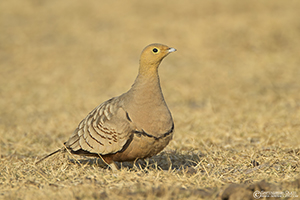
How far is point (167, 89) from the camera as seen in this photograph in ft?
32.5

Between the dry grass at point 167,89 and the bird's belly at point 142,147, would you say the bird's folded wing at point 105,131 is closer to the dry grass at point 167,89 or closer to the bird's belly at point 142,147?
the bird's belly at point 142,147

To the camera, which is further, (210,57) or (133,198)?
(210,57)

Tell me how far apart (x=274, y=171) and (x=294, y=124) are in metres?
2.99

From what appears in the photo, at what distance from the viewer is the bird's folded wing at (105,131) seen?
13.7 feet

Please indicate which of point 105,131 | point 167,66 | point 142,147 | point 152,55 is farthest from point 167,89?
point 142,147

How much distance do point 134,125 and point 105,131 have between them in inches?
14.2

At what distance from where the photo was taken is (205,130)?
6.86 m

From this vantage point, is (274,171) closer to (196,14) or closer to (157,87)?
(157,87)

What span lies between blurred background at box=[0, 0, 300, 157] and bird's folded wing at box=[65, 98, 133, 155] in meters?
1.81

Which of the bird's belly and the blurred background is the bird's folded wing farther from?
the blurred background

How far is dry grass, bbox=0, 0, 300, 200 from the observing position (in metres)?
3.94

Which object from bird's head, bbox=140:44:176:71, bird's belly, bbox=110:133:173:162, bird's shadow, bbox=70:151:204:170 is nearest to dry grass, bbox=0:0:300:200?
bird's shadow, bbox=70:151:204:170

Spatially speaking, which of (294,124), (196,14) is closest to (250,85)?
(294,124)

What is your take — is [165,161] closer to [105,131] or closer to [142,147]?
[142,147]
